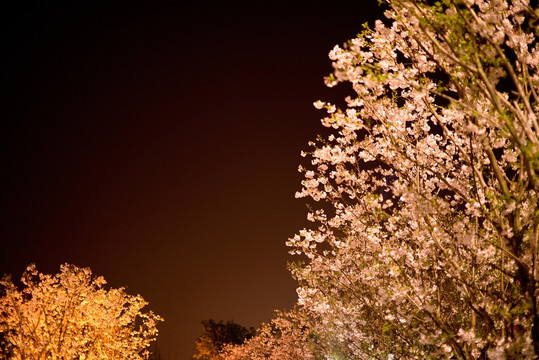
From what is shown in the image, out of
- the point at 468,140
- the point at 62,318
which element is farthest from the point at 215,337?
the point at 468,140

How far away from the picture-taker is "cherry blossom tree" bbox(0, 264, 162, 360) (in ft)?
48.7

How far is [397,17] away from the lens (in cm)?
511

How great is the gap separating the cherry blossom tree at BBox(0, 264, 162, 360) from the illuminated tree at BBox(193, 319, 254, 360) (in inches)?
1077

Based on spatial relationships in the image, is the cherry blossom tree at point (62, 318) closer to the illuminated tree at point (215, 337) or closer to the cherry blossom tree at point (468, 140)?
the cherry blossom tree at point (468, 140)

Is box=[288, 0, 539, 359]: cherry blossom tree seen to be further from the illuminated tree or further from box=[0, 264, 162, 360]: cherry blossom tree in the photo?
the illuminated tree

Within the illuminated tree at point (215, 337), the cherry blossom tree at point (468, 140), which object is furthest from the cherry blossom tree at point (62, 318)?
the illuminated tree at point (215, 337)

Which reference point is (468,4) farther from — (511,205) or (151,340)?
(151,340)

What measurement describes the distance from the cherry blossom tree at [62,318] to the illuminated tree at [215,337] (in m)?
27.4

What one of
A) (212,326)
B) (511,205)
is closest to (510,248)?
Answer: (511,205)

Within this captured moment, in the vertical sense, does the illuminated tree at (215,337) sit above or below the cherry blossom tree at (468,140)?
above

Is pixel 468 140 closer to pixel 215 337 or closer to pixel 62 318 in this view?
pixel 62 318

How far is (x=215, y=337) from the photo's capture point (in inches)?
1757

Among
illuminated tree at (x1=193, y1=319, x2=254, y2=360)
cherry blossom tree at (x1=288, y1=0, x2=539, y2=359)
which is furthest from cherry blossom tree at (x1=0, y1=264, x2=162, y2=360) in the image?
illuminated tree at (x1=193, y1=319, x2=254, y2=360)

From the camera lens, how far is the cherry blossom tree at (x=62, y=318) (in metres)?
14.9
